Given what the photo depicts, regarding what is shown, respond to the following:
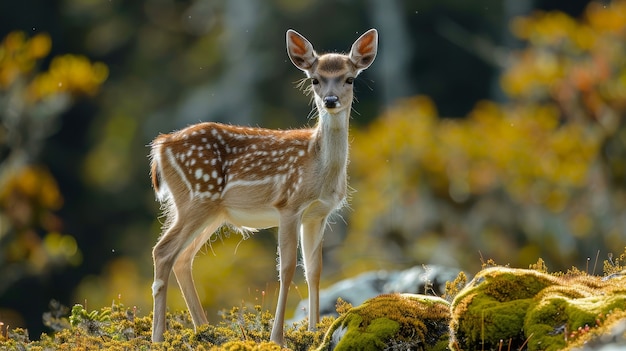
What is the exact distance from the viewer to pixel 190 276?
10.3 metres

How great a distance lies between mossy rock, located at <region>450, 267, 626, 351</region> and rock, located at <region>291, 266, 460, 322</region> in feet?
9.67

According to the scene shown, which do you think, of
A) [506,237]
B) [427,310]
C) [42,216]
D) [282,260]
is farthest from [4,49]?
[427,310]

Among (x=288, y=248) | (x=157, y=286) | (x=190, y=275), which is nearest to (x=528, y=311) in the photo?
(x=288, y=248)

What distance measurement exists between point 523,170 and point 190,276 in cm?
1174

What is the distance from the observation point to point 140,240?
96.9 feet

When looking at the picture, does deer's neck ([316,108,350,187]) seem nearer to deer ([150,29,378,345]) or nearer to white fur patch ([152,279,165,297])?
deer ([150,29,378,345])

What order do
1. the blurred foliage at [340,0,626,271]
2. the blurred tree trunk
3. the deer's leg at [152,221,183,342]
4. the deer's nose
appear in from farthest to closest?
the blurred tree trunk
the blurred foliage at [340,0,626,271]
the deer's leg at [152,221,183,342]
the deer's nose

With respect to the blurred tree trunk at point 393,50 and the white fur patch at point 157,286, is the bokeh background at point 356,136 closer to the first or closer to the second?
the blurred tree trunk at point 393,50

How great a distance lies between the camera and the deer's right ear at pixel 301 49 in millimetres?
9938

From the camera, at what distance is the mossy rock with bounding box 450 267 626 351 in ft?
23.5

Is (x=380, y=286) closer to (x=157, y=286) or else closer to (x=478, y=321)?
(x=157, y=286)

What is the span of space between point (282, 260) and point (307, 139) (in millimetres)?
1080

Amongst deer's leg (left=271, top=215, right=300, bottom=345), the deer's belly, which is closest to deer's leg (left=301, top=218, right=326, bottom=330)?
the deer's belly

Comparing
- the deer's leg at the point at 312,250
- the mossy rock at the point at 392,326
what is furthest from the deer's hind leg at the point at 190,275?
the mossy rock at the point at 392,326
